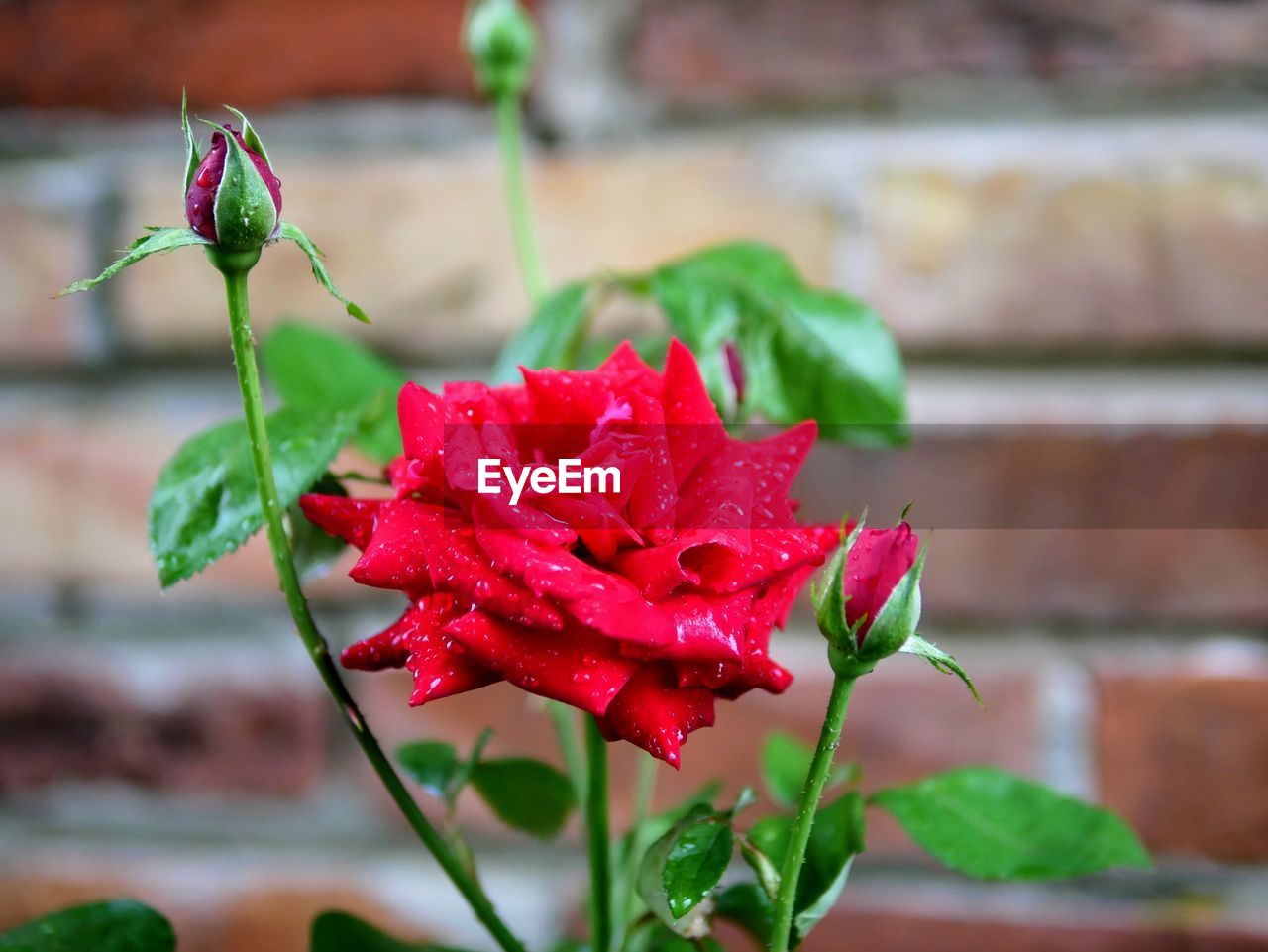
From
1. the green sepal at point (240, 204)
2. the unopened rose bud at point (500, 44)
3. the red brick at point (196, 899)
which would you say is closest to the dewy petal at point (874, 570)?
the green sepal at point (240, 204)

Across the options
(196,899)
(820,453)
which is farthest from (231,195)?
(196,899)

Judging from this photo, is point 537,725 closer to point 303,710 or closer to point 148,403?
point 303,710

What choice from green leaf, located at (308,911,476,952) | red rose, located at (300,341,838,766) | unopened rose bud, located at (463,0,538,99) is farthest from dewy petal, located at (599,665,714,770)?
unopened rose bud, located at (463,0,538,99)

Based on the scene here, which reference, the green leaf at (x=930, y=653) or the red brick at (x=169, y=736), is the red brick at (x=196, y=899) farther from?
the green leaf at (x=930, y=653)

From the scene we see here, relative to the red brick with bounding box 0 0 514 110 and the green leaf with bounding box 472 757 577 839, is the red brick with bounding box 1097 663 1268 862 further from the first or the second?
the red brick with bounding box 0 0 514 110

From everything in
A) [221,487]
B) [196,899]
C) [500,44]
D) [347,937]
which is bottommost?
[196,899]

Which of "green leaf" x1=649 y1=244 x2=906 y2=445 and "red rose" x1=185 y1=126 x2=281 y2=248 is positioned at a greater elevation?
"red rose" x1=185 y1=126 x2=281 y2=248

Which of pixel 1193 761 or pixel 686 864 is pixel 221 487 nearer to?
pixel 686 864
